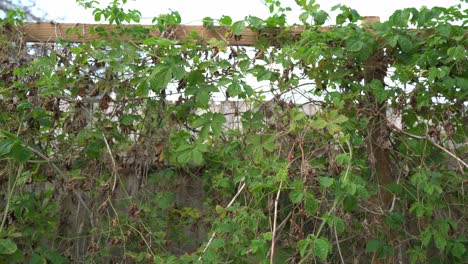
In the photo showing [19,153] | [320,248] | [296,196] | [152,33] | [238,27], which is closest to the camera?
[320,248]

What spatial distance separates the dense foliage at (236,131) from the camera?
3.74 meters

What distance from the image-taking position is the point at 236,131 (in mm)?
3986

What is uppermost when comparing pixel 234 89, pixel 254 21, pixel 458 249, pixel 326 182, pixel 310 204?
pixel 254 21

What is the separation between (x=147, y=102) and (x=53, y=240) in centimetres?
92

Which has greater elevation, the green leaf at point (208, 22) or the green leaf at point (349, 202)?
the green leaf at point (208, 22)

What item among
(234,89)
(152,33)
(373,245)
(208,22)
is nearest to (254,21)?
(208,22)

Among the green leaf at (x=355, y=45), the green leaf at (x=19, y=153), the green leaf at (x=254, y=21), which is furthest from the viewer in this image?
the green leaf at (x=254, y=21)

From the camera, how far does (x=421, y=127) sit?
4.03m

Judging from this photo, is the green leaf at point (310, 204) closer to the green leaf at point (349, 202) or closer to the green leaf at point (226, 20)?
the green leaf at point (349, 202)

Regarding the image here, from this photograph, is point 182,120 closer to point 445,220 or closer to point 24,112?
point 24,112

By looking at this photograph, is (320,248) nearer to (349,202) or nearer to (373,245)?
(349,202)

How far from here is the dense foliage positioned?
3.74m

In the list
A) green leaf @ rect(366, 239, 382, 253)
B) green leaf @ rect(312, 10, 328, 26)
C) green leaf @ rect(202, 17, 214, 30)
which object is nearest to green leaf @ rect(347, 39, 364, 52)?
green leaf @ rect(312, 10, 328, 26)

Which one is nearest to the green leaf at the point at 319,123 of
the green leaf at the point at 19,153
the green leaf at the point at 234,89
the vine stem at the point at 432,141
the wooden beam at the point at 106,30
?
the green leaf at the point at 234,89
